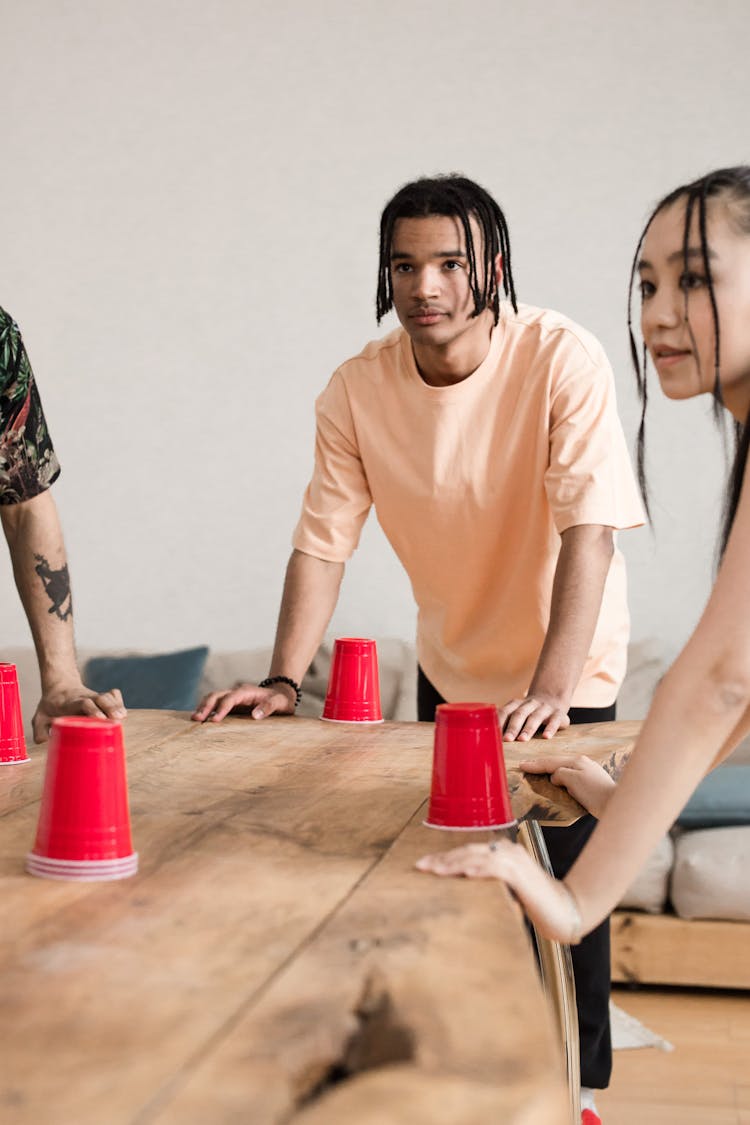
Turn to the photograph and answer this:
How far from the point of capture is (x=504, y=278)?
7.52 feet

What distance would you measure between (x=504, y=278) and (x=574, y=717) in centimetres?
80

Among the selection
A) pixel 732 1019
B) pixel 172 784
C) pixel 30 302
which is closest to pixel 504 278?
pixel 172 784

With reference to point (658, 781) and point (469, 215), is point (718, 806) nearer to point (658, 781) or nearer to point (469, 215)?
point (469, 215)

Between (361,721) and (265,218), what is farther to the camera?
(265,218)

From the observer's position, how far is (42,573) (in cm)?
204

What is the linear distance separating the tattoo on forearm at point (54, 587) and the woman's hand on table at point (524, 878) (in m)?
1.14

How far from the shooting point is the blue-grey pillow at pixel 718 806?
3104 millimetres

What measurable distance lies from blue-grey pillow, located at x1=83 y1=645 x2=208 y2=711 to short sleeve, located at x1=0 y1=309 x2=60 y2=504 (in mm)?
1585

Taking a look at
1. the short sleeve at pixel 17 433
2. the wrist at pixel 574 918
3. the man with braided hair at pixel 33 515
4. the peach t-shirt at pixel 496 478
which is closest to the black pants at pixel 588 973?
the peach t-shirt at pixel 496 478

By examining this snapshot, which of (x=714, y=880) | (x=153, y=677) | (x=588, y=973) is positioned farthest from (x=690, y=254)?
(x=153, y=677)

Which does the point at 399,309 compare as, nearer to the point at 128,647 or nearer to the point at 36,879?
the point at 36,879

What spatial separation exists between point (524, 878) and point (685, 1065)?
1847mm

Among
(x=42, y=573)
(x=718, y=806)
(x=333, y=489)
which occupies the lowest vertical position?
(x=718, y=806)

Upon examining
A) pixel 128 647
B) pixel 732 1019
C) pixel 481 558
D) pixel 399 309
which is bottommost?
pixel 732 1019
